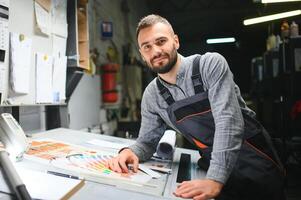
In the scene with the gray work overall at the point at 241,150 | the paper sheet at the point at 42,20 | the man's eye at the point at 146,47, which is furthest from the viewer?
the paper sheet at the point at 42,20

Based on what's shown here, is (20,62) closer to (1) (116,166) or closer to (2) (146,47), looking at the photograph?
(2) (146,47)

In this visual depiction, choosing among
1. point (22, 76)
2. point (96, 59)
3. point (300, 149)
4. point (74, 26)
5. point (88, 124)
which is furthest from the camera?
point (96, 59)

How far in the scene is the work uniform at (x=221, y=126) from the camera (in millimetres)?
1072

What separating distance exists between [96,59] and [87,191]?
10.5 feet

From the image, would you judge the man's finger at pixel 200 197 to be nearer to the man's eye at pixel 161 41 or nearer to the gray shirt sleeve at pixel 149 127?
the gray shirt sleeve at pixel 149 127

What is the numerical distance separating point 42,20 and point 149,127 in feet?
2.88

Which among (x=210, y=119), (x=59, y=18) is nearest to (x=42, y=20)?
(x=59, y=18)

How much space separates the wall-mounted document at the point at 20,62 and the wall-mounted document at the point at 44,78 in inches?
4.0

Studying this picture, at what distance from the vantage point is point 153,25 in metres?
1.26

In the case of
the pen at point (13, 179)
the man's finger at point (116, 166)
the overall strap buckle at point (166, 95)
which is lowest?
the man's finger at point (116, 166)

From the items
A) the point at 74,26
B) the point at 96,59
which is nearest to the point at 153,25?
the point at 74,26

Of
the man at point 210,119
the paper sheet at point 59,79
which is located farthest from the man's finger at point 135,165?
the paper sheet at point 59,79

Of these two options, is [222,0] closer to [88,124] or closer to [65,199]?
[88,124]

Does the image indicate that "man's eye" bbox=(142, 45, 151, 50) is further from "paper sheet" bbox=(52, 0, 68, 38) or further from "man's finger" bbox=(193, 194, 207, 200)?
"paper sheet" bbox=(52, 0, 68, 38)
